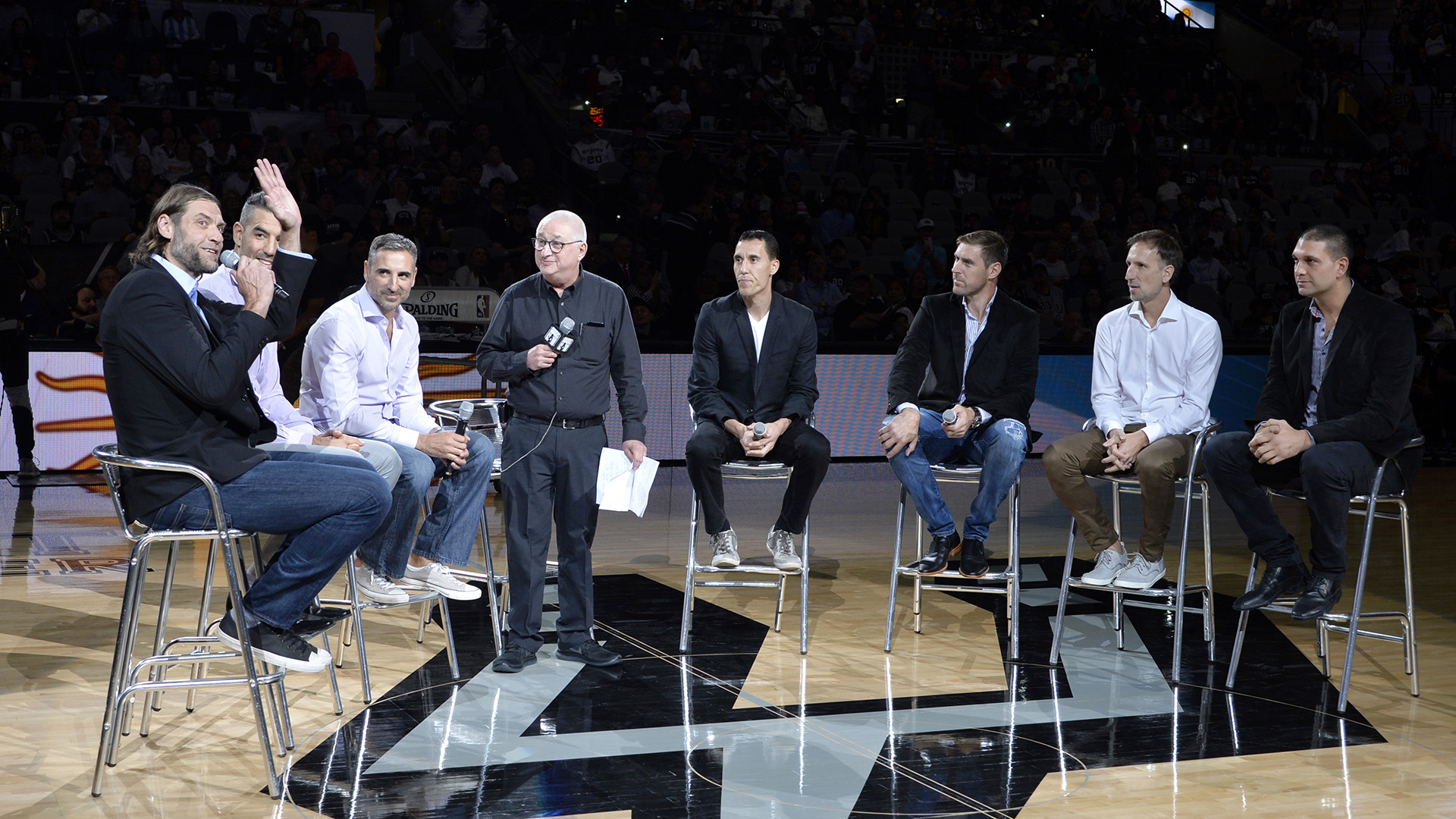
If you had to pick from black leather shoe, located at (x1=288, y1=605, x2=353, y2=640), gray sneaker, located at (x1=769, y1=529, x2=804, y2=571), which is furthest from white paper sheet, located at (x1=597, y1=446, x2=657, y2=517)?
black leather shoe, located at (x1=288, y1=605, x2=353, y2=640)

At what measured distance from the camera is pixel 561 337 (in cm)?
423

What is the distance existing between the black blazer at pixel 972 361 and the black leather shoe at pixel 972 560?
1.70 feet

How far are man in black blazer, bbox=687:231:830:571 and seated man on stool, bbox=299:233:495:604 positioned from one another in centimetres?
88

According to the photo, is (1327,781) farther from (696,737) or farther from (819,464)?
(819,464)

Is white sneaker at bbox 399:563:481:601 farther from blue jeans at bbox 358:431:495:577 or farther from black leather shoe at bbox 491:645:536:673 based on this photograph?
black leather shoe at bbox 491:645:536:673

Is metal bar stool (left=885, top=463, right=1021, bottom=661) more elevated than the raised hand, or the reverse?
the raised hand

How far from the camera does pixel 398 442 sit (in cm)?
439

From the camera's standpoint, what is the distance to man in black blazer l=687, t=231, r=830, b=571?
4.82 meters

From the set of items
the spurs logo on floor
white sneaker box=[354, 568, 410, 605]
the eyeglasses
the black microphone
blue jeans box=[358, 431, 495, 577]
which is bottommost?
the spurs logo on floor

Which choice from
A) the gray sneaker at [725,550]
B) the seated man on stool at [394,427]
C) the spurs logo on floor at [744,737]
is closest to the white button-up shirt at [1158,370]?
the spurs logo on floor at [744,737]

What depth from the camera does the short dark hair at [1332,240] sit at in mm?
4344

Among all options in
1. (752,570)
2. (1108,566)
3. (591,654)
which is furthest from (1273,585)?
(591,654)

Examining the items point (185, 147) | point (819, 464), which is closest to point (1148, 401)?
point (819, 464)

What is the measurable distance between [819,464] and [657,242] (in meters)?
6.13
